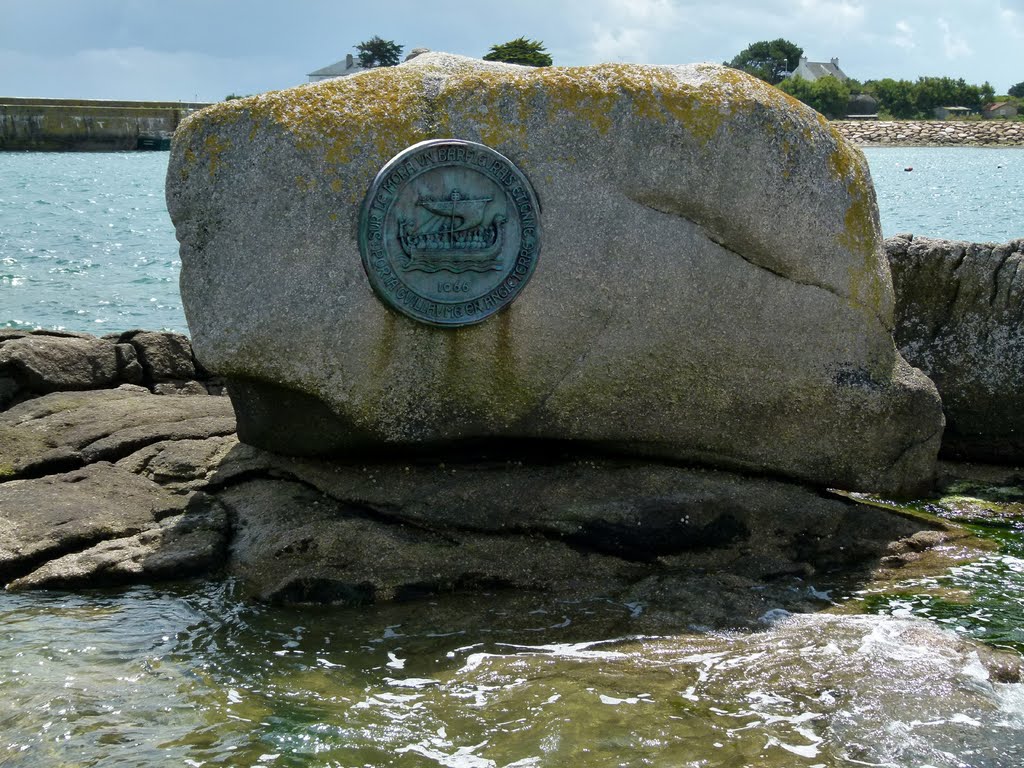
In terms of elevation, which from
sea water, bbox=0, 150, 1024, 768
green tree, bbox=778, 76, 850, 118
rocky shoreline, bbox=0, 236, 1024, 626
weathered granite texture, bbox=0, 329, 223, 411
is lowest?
sea water, bbox=0, 150, 1024, 768

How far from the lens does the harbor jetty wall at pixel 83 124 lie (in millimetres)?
60062

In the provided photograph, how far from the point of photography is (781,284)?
243 inches

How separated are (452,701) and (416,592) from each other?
3.46 ft

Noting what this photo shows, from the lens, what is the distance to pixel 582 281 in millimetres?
5988

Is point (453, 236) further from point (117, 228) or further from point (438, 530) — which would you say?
point (117, 228)

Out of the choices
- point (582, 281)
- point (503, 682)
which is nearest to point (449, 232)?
point (582, 281)

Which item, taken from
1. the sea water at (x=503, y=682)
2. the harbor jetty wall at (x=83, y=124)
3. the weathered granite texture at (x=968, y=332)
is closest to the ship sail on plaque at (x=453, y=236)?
the sea water at (x=503, y=682)

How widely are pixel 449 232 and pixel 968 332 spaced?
374 cm

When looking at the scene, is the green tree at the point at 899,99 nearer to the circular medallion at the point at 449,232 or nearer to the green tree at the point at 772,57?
the green tree at the point at 772,57

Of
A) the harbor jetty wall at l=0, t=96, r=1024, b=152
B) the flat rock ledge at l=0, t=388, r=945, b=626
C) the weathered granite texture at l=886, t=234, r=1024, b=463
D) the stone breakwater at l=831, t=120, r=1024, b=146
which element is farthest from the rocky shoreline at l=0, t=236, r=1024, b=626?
the stone breakwater at l=831, t=120, r=1024, b=146

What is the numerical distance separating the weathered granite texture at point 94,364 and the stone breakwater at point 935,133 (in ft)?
240

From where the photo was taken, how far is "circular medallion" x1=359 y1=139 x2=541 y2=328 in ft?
19.1

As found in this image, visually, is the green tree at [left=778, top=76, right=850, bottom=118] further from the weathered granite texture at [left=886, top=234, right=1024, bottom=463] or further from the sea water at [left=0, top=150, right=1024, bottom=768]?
the sea water at [left=0, top=150, right=1024, bottom=768]

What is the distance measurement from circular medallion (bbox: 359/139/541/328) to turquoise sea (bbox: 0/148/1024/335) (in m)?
9.86
